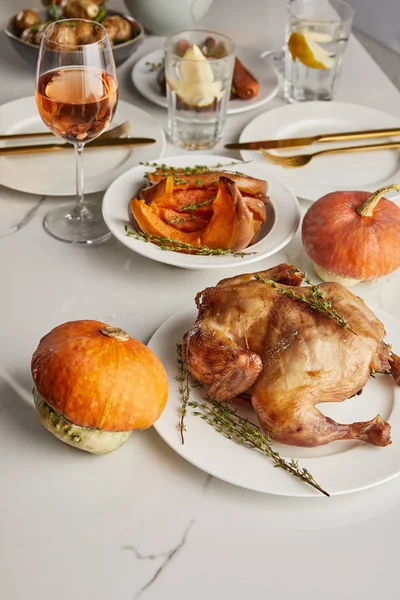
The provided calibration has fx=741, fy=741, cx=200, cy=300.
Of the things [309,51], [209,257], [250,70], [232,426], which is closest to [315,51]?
[309,51]

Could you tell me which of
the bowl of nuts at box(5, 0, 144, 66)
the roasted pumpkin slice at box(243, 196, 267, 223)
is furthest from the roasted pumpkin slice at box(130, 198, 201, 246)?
the bowl of nuts at box(5, 0, 144, 66)

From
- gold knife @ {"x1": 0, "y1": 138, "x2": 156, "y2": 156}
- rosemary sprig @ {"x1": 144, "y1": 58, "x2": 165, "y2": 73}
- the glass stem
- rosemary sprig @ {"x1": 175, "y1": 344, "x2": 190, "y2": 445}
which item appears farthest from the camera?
rosemary sprig @ {"x1": 144, "y1": 58, "x2": 165, "y2": 73}

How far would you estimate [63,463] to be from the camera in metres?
1.06

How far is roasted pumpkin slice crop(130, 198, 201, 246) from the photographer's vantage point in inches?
55.0

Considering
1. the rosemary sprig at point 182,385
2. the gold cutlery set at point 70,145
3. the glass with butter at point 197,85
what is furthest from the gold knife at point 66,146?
the rosemary sprig at point 182,385

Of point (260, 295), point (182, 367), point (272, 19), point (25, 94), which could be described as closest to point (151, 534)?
point (182, 367)

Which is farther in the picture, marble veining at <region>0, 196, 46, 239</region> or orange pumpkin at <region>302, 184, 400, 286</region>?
marble veining at <region>0, 196, 46, 239</region>

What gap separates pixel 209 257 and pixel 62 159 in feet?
1.76

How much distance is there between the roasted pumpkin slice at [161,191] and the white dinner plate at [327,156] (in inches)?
12.5

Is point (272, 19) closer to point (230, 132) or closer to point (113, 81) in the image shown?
point (230, 132)

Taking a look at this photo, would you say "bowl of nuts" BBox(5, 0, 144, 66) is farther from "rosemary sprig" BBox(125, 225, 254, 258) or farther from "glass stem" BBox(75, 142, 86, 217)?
"rosemary sprig" BBox(125, 225, 254, 258)

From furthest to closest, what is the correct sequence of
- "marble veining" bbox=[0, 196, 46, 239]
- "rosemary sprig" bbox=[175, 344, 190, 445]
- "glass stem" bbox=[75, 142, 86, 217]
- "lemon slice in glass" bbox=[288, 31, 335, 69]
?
1. "lemon slice in glass" bbox=[288, 31, 335, 69]
2. "marble veining" bbox=[0, 196, 46, 239]
3. "glass stem" bbox=[75, 142, 86, 217]
4. "rosemary sprig" bbox=[175, 344, 190, 445]

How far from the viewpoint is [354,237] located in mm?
1321

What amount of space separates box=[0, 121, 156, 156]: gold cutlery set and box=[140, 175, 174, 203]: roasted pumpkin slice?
0.32m
